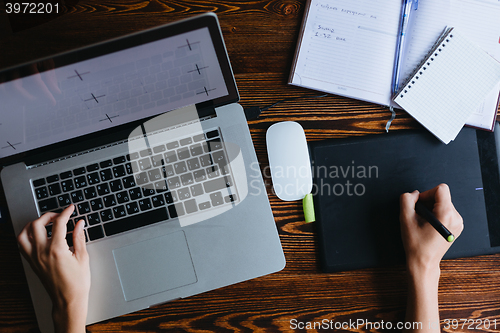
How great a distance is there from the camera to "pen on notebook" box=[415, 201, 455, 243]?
0.62m

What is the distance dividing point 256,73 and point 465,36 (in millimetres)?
505

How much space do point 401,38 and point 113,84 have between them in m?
0.65

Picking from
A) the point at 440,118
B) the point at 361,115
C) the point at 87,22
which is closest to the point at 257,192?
the point at 361,115

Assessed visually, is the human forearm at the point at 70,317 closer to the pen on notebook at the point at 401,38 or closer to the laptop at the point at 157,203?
the laptop at the point at 157,203

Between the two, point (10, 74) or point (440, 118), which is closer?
point (10, 74)

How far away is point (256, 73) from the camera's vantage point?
0.75 m

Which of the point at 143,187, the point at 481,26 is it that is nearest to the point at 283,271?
the point at 143,187

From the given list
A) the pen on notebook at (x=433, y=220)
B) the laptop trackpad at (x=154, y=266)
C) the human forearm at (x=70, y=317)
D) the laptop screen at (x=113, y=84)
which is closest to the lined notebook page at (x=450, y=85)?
the pen on notebook at (x=433, y=220)

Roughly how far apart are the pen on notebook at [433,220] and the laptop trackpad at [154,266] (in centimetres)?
53

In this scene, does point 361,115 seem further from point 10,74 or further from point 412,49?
point 10,74

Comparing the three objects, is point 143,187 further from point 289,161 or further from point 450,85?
point 450,85

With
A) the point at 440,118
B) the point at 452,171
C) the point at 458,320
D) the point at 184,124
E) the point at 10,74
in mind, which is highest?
the point at 10,74

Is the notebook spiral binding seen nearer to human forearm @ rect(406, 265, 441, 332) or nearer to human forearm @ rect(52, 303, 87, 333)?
human forearm @ rect(406, 265, 441, 332)

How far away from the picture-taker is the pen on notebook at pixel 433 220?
2.02ft
